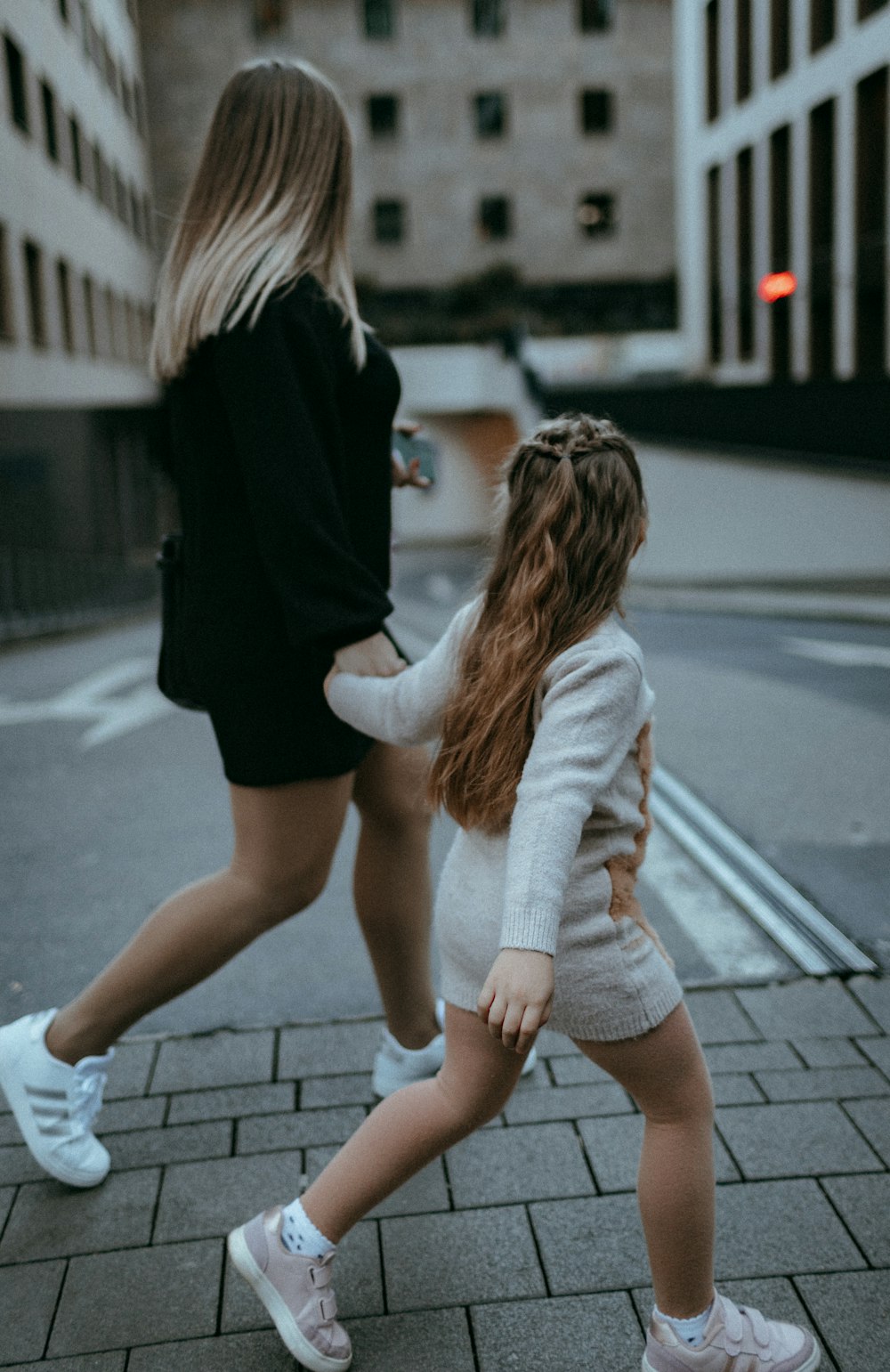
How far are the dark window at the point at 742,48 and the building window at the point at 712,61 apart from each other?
1.38m

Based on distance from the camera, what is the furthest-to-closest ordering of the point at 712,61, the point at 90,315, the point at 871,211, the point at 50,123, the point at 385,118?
the point at 385,118 → the point at 712,61 → the point at 90,315 → the point at 50,123 → the point at 871,211

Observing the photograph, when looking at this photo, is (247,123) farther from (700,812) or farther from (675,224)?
(675,224)

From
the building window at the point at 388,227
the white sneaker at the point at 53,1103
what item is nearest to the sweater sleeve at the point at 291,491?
the white sneaker at the point at 53,1103

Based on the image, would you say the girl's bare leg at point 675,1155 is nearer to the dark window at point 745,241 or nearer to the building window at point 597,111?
the dark window at point 745,241

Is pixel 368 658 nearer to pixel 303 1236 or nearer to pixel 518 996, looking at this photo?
pixel 518 996

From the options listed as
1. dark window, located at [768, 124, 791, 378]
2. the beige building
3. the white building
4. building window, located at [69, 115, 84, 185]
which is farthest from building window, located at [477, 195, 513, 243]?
dark window, located at [768, 124, 791, 378]

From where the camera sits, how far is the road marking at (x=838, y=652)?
31.8 ft

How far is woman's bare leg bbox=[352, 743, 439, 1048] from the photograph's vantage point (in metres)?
2.72

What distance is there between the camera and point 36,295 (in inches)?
982

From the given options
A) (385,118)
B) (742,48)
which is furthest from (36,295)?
(385,118)

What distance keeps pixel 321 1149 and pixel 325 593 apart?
46.5 inches

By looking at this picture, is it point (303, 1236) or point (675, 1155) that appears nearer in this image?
point (675, 1155)

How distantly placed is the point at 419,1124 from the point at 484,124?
44362 mm

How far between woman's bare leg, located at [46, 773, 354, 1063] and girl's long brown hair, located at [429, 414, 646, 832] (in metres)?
0.58
